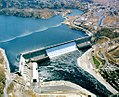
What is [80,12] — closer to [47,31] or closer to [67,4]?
[67,4]

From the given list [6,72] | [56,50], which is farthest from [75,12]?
[6,72]

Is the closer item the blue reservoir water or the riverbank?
the riverbank

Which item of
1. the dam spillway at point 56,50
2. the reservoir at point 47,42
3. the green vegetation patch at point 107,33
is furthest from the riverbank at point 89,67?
the green vegetation patch at point 107,33

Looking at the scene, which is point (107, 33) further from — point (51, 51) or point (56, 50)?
point (51, 51)

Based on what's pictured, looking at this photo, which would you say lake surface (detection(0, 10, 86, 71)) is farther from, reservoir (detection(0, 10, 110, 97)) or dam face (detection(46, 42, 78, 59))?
dam face (detection(46, 42, 78, 59))

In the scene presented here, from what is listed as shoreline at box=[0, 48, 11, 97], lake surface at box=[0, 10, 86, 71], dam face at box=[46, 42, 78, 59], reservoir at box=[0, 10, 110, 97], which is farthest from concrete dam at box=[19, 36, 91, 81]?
shoreline at box=[0, 48, 11, 97]

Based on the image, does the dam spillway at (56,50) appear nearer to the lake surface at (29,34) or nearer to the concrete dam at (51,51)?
the concrete dam at (51,51)
